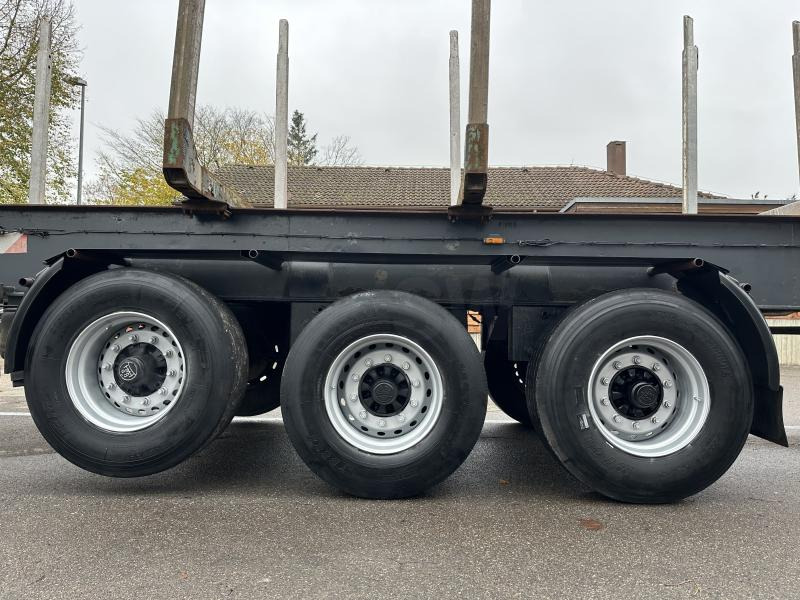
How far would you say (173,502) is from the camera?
315 cm

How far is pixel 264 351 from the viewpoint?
14.2ft

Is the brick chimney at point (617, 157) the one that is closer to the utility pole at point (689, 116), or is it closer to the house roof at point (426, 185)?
the house roof at point (426, 185)

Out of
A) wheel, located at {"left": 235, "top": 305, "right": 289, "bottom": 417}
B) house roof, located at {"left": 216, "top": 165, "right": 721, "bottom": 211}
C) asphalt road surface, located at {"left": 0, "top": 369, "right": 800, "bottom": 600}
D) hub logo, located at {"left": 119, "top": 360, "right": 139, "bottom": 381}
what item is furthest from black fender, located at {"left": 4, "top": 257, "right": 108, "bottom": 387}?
house roof, located at {"left": 216, "top": 165, "right": 721, "bottom": 211}

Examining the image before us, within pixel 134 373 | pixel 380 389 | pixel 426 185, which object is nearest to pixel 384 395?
pixel 380 389

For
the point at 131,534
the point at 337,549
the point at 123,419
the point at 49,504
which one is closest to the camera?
the point at 337,549

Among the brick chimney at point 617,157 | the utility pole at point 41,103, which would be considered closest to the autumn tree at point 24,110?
the utility pole at point 41,103

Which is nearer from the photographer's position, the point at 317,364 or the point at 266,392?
the point at 317,364

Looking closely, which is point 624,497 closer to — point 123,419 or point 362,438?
point 362,438

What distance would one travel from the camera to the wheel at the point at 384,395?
312cm

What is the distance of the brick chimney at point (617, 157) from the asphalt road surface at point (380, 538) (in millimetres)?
23286

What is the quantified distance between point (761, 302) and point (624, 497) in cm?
158

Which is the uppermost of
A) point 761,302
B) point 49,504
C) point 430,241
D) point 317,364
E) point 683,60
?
point 683,60

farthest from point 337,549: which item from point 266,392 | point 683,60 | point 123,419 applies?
point 683,60

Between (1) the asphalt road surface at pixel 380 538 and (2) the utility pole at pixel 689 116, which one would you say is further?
(2) the utility pole at pixel 689 116
